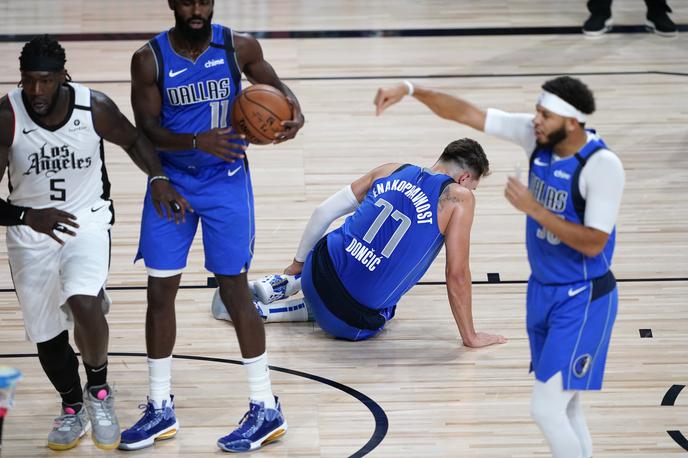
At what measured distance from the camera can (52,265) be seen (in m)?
4.54

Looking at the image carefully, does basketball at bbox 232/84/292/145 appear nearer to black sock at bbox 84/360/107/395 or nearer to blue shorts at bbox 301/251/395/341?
black sock at bbox 84/360/107/395

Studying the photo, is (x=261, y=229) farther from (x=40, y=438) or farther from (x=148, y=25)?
(x=148, y=25)

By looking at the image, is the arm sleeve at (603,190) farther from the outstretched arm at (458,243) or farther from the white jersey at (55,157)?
the white jersey at (55,157)

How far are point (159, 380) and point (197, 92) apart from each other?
122cm

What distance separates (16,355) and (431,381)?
197cm

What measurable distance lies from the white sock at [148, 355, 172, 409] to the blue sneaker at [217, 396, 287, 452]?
12.0 inches

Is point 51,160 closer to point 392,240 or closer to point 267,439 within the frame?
point 267,439

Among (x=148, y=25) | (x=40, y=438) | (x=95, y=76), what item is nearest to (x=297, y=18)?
(x=148, y=25)

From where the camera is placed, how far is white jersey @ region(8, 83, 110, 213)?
14.4 ft

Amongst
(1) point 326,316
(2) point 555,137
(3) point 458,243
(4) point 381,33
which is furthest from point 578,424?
(4) point 381,33

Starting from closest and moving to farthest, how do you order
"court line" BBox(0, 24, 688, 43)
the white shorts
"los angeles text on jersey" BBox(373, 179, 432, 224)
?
the white shorts → "los angeles text on jersey" BBox(373, 179, 432, 224) → "court line" BBox(0, 24, 688, 43)

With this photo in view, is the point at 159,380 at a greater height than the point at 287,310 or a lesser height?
greater

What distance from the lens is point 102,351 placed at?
15.1ft

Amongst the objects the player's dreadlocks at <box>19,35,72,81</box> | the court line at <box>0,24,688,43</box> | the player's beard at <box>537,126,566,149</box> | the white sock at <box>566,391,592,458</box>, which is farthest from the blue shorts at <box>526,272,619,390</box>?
the court line at <box>0,24,688,43</box>
